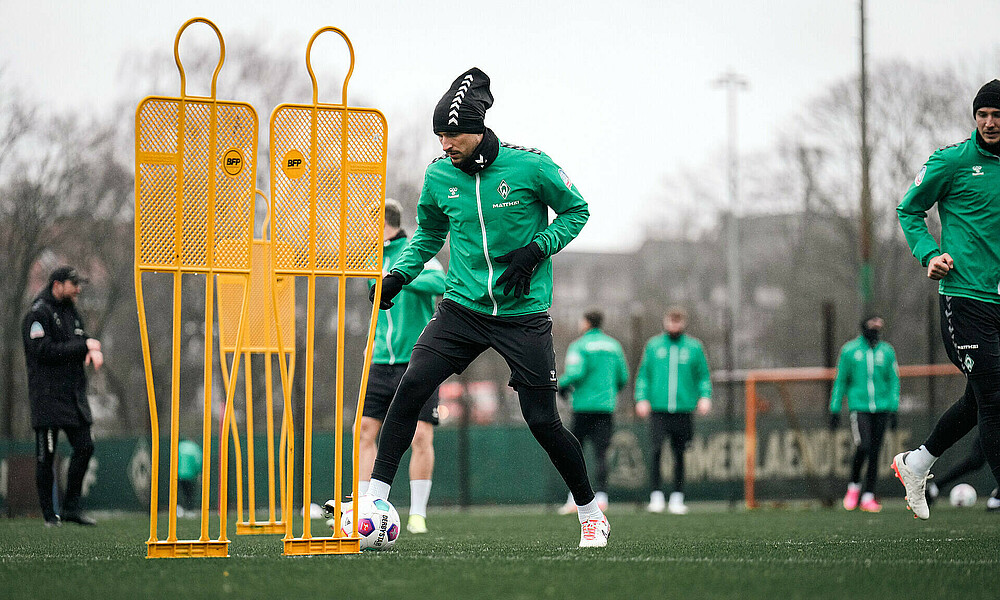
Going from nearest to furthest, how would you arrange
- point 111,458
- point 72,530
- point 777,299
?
point 72,530, point 111,458, point 777,299

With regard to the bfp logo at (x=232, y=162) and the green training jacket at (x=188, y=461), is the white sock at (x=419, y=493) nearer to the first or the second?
the bfp logo at (x=232, y=162)

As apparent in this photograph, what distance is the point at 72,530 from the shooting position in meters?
9.23

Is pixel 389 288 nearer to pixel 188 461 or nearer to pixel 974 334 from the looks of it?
pixel 974 334

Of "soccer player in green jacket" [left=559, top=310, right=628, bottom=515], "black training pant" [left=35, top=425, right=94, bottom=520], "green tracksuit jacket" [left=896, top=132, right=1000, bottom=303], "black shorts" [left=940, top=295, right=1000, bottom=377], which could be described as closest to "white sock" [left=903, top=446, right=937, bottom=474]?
"black shorts" [left=940, top=295, right=1000, bottom=377]

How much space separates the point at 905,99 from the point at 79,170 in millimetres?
17531

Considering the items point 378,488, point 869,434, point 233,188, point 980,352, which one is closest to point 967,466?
point 869,434

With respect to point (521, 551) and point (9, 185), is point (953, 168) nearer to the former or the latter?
point (521, 551)

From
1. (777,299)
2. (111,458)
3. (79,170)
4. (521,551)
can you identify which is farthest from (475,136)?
(777,299)

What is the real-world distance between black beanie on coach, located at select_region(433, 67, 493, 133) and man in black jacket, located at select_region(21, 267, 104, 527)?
5.48m

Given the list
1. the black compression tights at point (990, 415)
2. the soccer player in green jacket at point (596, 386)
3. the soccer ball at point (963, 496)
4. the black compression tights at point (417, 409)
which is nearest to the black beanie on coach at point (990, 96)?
the black compression tights at point (990, 415)

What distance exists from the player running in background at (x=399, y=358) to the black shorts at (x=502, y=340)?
216 cm

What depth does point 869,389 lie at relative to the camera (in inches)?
516

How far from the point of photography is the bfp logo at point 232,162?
5320mm

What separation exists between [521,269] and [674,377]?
7976 millimetres
